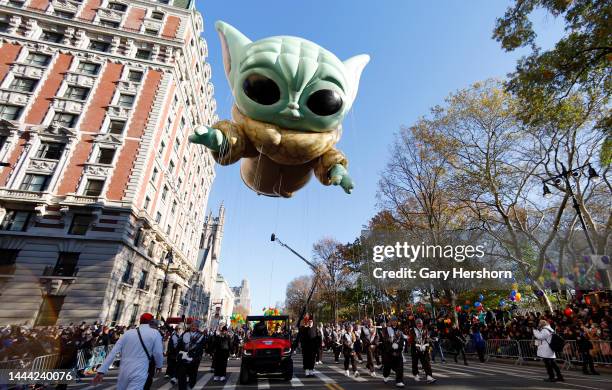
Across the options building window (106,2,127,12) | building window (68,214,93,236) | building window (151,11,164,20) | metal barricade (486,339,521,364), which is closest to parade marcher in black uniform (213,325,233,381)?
metal barricade (486,339,521,364)

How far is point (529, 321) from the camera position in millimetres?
15180

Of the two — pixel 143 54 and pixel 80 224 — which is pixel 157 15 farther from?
pixel 80 224

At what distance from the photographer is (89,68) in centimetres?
2836

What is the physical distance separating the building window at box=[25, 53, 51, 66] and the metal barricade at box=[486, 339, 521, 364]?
39498 mm

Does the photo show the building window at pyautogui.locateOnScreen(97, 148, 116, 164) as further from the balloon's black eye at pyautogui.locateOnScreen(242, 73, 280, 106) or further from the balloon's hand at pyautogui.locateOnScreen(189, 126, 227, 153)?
the balloon's black eye at pyautogui.locateOnScreen(242, 73, 280, 106)

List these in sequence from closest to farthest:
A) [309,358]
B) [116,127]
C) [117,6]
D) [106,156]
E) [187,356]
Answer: [187,356] < [309,358] < [106,156] < [116,127] < [117,6]

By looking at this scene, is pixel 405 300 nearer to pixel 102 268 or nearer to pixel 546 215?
pixel 546 215

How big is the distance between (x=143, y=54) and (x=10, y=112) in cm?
1184

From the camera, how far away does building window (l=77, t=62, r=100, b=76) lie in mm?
28000

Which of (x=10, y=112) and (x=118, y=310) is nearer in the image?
(x=118, y=310)

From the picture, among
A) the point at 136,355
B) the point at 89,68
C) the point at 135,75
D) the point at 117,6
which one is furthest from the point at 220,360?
the point at 117,6

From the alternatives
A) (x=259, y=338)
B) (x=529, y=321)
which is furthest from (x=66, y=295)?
(x=529, y=321)

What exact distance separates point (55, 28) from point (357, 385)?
37.9 m

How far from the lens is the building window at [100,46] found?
2952 centimetres
